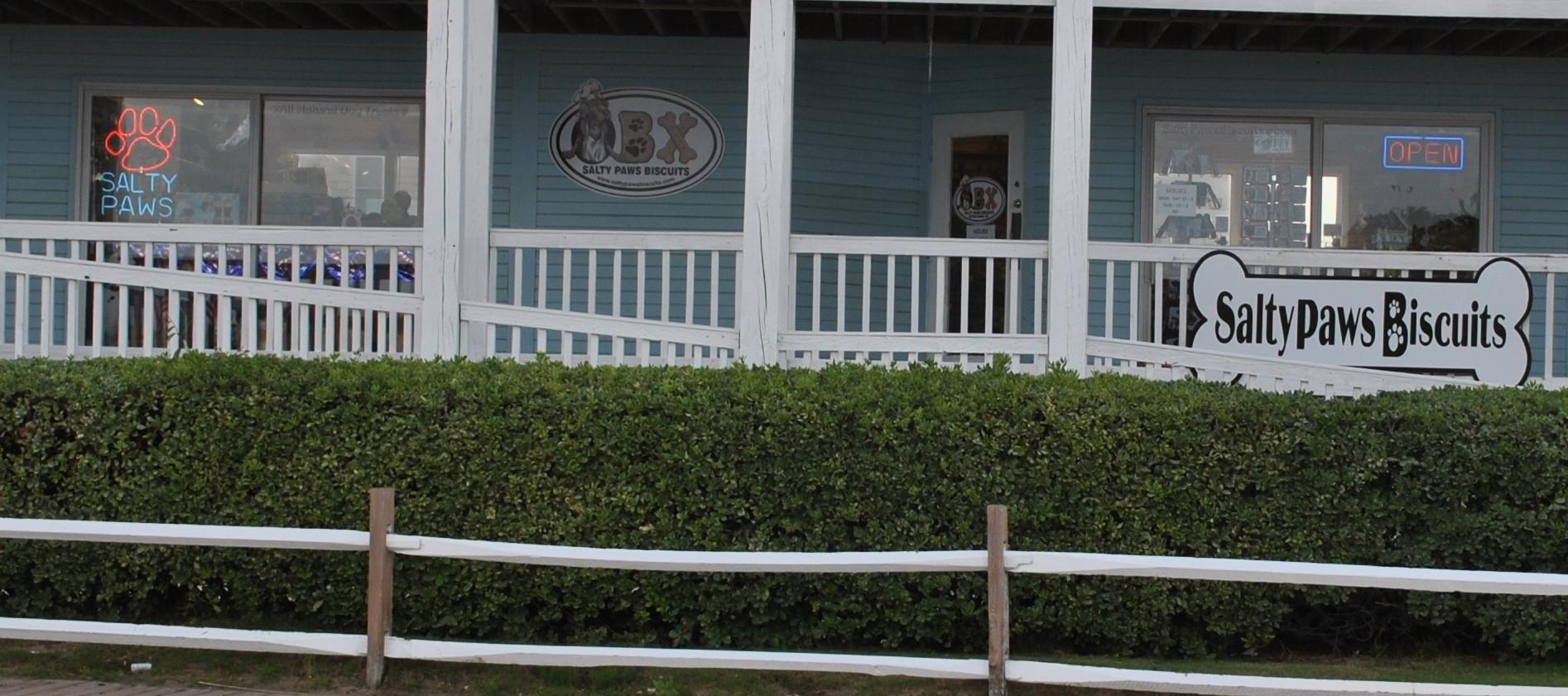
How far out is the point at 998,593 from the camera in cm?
527

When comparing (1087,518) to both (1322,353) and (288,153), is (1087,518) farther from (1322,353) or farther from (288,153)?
(288,153)

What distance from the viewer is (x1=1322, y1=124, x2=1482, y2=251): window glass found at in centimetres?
1019

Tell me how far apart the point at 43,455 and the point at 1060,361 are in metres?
4.64

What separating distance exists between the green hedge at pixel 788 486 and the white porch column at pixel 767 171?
1.26 metres

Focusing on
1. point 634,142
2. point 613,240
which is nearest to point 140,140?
point 634,142

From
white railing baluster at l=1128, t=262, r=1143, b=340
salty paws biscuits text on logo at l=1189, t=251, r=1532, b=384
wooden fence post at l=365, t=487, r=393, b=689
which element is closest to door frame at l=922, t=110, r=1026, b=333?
white railing baluster at l=1128, t=262, r=1143, b=340

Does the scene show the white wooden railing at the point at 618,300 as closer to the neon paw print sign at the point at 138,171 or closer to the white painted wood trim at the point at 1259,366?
the white painted wood trim at the point at 1259,366

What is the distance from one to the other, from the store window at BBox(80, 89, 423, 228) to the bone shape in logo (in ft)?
5.89

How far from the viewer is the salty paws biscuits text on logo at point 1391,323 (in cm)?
777

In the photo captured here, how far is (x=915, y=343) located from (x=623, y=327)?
1564mm

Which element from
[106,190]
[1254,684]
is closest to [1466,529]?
[1254,684]

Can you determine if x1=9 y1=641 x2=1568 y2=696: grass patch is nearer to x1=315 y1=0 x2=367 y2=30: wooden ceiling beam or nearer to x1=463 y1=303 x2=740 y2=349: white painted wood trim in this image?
x1=463 y1=303 x2=740 y2=349: white painted wood trim

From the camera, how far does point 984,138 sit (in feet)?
34.8

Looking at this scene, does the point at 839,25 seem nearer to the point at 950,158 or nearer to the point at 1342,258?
the point at 950,158
